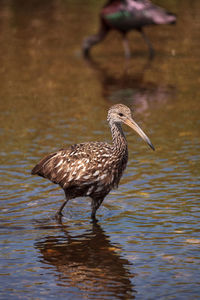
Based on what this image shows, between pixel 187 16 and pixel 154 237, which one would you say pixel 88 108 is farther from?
pixel 187 16

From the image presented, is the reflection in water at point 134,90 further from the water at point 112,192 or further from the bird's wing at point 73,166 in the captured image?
the bird's wing at point 73,166

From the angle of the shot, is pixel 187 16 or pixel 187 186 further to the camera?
pixel 187 16

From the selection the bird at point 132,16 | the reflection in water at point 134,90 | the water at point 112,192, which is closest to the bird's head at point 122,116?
the water at point 112,192

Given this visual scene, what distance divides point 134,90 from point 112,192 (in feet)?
20.6

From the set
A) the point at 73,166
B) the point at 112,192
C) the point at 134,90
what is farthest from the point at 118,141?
the point at 134,90

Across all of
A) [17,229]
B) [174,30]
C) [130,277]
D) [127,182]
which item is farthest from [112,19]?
[130,277]

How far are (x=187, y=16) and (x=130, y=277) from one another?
18.3m

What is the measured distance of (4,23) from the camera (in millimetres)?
23625

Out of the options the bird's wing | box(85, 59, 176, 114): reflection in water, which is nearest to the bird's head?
the bird's wing

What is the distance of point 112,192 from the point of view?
30.4 feet

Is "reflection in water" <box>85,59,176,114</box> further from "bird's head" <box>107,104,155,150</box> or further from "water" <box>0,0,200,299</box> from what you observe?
→ "bird's head" <box>107,104,155,150</box>

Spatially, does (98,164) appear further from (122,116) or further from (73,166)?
(122,116)

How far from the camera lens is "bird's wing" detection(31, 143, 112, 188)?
25.6ft

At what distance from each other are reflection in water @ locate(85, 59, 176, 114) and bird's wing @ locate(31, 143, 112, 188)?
519 centimetres
